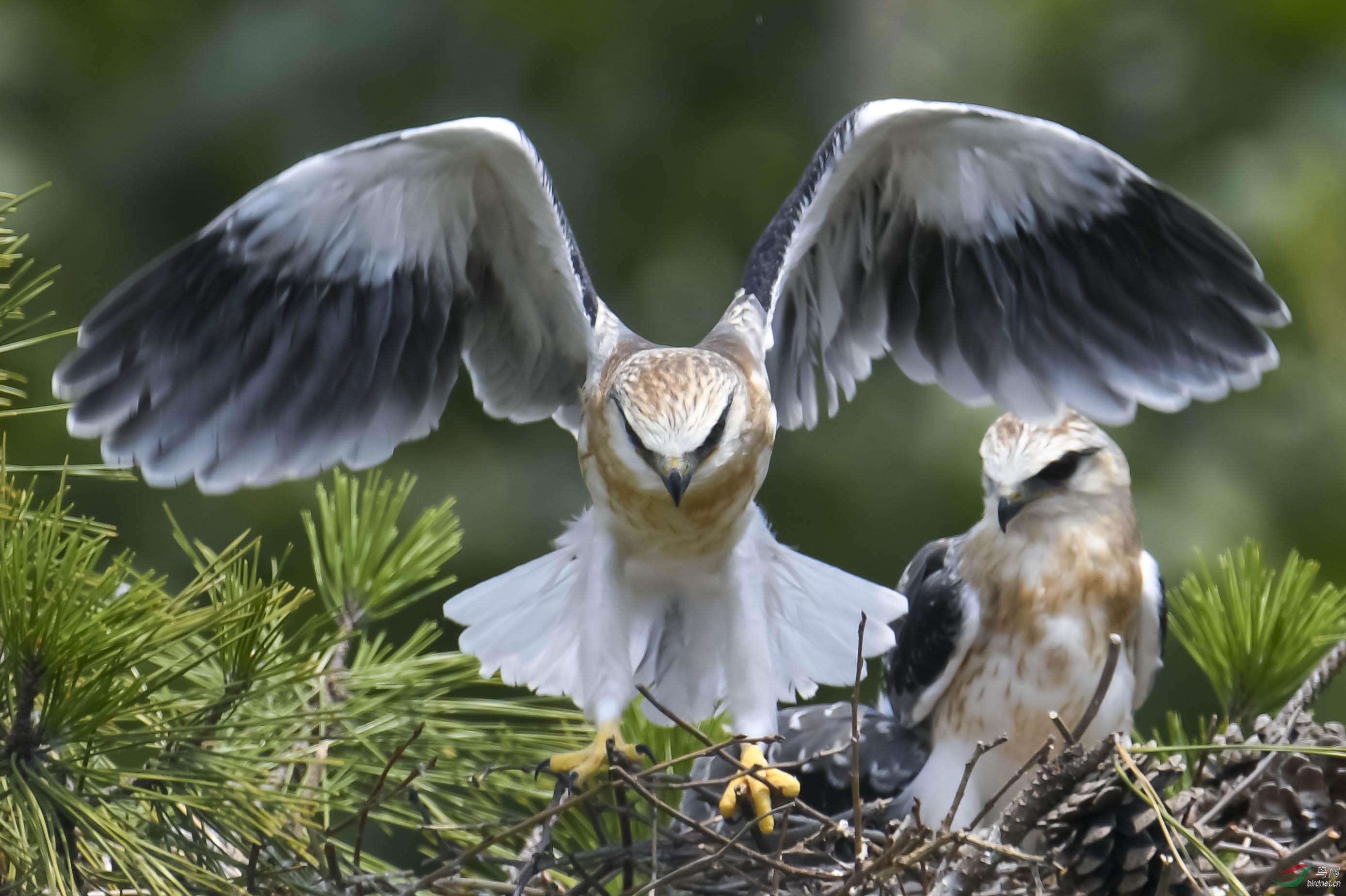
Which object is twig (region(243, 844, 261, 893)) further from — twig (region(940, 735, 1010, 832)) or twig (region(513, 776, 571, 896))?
twig (region(940, 735, 1010, 832))

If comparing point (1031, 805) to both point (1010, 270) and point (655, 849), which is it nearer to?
point (655, 849)

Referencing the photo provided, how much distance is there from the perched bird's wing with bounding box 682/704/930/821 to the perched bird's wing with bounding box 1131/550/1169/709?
1.28 ft

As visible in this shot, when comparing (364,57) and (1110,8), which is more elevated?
(1110,8)

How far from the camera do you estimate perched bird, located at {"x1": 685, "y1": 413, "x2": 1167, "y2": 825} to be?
2254 millimetres

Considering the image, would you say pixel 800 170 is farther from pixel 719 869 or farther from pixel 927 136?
pixel 719 869

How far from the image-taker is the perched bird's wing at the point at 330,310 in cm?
204

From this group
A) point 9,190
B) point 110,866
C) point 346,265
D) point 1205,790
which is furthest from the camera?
point 9,190

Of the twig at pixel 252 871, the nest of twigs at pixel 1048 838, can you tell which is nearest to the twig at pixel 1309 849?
the nest of twigs at pixel 1048 838

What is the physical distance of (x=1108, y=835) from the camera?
1639 mm

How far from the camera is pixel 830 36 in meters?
5.82

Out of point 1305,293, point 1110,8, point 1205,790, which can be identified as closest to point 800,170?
point 1110,8

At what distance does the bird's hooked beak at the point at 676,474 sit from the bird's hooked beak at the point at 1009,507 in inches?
22.4

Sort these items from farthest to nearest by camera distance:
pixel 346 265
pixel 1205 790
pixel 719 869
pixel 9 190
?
pixel 9 190, pixel 346 265, pixel 1205 790, pixel 719 869

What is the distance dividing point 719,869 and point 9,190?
3.93 metres
